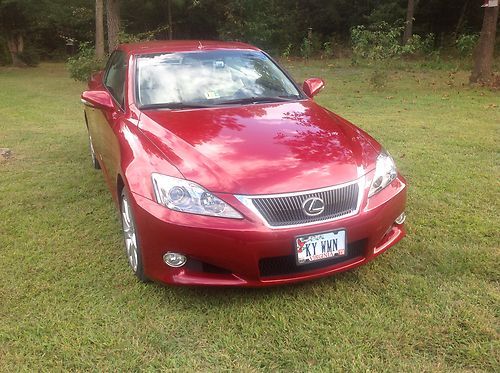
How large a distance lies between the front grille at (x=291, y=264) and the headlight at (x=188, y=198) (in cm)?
31

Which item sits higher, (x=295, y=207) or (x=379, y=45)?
(x=379, y=45)

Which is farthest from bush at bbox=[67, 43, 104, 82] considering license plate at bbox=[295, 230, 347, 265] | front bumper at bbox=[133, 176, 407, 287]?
license plate at bbox=[295, 230, 347, 265]

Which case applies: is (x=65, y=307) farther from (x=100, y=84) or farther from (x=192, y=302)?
(x=100, y=84)

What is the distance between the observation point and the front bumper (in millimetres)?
2531

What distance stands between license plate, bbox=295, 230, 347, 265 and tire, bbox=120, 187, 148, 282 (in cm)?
93

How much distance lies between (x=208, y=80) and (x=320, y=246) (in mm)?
1881

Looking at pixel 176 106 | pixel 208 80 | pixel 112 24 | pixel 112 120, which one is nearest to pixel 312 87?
pixel 208 80

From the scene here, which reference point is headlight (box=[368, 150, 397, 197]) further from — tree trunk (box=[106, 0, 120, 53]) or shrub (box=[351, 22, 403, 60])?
tree trunk (box=[106, 0, 120, 53])

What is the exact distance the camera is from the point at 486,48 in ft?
36.3

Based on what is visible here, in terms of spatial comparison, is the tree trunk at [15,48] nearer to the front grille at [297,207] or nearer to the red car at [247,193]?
the red car at [247,193]

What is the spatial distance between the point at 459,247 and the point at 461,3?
995 inches

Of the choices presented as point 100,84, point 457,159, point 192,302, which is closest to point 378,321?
point 192,302

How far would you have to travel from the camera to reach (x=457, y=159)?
552cm

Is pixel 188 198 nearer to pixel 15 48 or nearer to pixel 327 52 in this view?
pixel 327 52
